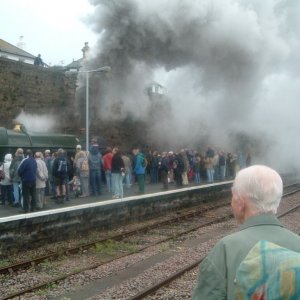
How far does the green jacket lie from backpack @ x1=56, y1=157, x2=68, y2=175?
9736mm

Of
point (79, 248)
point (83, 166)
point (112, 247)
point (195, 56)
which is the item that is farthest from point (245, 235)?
point (195, 56)

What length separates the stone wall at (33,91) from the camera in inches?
770

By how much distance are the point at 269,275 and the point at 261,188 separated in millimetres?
453

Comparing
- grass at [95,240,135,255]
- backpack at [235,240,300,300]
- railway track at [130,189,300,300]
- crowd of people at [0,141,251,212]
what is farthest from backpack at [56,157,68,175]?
backpack at [235,240,300,300]

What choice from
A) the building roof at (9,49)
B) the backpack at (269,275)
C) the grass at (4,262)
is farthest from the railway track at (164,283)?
the building roof at (9,49)

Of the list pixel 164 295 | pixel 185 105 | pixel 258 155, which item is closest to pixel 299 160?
pixel 258 155

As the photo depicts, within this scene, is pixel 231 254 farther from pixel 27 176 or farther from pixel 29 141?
pixel 29 141

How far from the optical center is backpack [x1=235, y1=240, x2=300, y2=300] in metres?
1.24

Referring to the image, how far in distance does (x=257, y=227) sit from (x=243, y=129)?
2345 centimetres

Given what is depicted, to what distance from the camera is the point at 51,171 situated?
38.7 feet

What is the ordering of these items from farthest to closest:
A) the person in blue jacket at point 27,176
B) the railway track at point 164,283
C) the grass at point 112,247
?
the person in blue jacket at point 27,176, the grass at point 112,247, the railway track at point 164,283

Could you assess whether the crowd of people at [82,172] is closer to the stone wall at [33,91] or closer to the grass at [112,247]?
the grass at [112,247]

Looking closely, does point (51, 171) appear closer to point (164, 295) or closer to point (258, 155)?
point (164, 295)

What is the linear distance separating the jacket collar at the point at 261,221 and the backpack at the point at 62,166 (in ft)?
31.8
